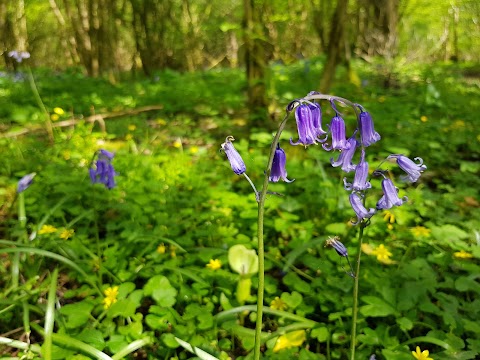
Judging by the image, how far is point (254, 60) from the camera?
16.6 ft

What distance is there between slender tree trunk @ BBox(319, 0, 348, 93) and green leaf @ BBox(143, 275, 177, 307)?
3.56m

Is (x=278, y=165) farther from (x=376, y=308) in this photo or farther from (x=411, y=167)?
(x=376, y=308)

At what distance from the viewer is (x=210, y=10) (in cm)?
1335

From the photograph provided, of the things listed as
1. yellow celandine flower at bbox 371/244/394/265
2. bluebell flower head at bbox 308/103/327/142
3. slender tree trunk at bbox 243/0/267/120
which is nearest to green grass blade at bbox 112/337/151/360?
bluebell flower head at bbox 308/103/327/142

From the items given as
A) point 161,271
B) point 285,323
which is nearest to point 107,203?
point 161,271

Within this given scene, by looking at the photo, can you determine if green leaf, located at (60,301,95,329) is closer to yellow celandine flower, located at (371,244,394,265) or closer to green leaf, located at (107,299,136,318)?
green leaf, located at (107,299,136,318)

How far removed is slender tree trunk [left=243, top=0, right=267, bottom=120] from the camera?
4.68m

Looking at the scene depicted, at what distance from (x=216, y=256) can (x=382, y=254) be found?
0.97m

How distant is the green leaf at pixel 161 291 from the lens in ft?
6.20

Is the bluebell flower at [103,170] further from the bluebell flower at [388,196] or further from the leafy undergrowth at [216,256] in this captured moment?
the bluebell flower at [388,196]

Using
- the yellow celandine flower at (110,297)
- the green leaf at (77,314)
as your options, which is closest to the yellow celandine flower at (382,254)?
the yellow celandine flower at (110,297)

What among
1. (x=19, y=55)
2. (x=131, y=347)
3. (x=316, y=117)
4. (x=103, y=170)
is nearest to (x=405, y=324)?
(x=316, y=117)

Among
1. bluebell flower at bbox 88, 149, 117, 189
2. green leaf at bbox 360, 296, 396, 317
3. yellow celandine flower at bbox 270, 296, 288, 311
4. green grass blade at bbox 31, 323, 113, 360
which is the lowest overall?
yellow celandine flower at bbox 270, 296, 288, 311

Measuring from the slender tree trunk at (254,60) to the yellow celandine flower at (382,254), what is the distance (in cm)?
299
